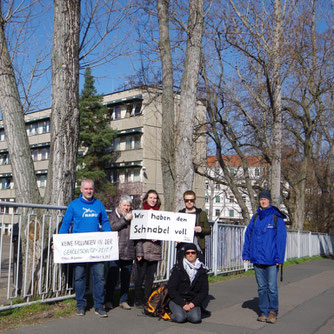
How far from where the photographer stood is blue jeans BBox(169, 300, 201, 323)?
6598 millimetres

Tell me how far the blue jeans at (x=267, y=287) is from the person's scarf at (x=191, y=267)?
0.94 m

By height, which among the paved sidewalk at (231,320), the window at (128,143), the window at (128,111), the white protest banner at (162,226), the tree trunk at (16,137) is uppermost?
the window at (128,111)

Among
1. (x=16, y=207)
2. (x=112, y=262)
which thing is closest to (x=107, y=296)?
(x=112, y=262)

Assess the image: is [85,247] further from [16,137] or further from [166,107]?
[166,107]

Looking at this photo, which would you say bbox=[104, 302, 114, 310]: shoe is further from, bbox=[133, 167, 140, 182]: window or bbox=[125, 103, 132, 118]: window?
bbox=[125, 103, 132, 118]: window

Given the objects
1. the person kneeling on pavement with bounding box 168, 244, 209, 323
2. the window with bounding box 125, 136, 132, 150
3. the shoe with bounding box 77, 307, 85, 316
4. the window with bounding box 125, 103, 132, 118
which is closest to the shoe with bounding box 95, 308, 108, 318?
the shoe with bounding box 77, 307, 85, 316

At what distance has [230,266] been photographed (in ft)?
43.0

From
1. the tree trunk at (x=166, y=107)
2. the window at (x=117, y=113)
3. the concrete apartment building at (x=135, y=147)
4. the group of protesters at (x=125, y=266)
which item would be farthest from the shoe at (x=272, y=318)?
the window at (x=117, y=113)

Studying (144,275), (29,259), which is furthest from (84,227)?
(144,275)

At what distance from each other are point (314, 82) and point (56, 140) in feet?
65.1

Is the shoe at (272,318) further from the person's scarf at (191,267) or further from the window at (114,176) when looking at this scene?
the window at (114,176)

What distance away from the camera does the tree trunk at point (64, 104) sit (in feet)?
25.4

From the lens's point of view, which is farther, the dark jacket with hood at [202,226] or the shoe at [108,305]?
the dark jacket with hood at [202,226]

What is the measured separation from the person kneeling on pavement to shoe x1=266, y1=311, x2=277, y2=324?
0.99m
